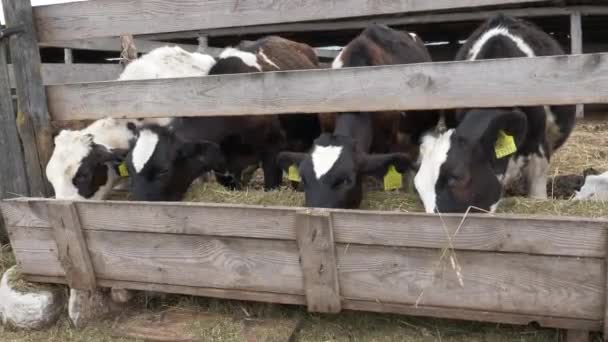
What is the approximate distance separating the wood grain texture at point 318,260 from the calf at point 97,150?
6.95 feet

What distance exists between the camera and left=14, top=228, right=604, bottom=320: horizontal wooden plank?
2395mm

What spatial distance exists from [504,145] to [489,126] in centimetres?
16

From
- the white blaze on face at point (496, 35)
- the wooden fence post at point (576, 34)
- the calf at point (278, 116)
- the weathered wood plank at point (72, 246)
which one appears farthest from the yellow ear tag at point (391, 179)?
the wooden fence post at point (576, 34)

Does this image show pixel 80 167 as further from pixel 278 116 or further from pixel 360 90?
pixel 360 90

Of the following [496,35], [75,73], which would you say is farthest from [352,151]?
[75,73]

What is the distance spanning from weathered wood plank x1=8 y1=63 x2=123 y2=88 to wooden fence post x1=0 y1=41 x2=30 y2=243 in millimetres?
2556

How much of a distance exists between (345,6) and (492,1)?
0.82 metres

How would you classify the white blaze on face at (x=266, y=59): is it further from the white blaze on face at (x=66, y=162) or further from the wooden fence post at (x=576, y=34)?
the wooden fence post at (x=576, y=34)

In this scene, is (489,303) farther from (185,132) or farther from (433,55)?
(433,55)

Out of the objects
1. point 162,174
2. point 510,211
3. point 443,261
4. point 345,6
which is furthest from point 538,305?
point 162,174

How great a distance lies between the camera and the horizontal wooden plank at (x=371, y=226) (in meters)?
2.33

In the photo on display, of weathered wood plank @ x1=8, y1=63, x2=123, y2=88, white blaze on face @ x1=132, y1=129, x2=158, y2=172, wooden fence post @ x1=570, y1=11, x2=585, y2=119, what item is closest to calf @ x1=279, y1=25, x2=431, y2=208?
white blaze on face @ x1=132, y1=129, x2=158, y2=172

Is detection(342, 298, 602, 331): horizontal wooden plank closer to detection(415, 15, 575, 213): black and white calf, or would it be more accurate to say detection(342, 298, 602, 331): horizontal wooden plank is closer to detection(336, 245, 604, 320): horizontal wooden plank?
detection(336, 245, 604, 320): horizontal wooden plank

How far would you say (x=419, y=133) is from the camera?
4.82m
